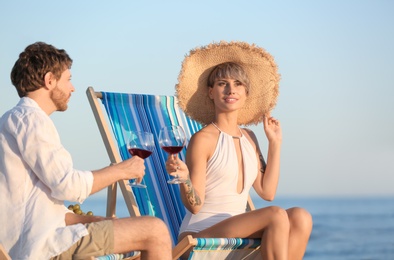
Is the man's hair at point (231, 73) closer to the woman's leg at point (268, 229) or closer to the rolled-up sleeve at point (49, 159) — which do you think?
the woman's leg at point (268, 229)

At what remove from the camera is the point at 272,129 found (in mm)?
5398

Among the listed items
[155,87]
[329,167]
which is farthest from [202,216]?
[329,167]

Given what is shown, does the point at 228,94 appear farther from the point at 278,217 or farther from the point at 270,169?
the point at 278,217

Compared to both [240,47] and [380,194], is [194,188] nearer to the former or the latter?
[240,47]

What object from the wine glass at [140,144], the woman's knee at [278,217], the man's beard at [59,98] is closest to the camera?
the man's beard at [59,98]

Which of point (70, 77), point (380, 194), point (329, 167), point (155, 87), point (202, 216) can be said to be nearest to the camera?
point (70, 77)

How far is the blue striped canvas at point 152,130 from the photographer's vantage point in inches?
215

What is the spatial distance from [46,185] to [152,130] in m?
1.95

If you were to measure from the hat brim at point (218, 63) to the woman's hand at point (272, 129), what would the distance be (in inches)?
5.8

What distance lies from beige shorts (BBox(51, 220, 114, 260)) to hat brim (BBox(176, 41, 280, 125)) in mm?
1726

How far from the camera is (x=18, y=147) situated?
3799mm

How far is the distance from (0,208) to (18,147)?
27cm

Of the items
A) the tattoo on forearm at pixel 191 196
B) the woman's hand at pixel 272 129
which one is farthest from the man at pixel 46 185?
the woman's hand at pixel 272 129

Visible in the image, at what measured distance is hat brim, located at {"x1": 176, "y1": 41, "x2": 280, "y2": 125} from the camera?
5.44 metres
